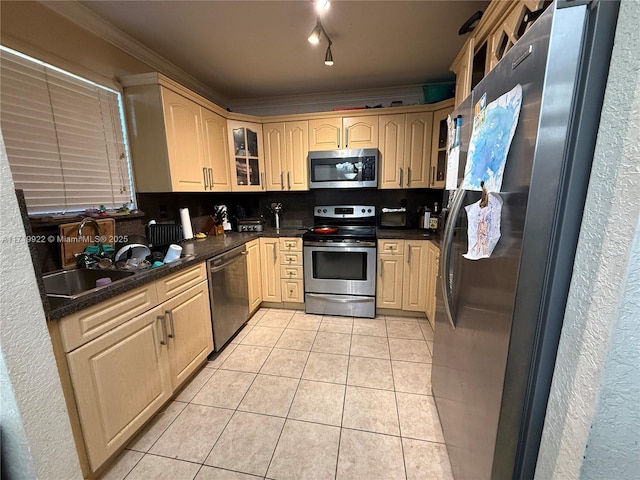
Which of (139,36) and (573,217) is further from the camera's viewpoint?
(139,36)

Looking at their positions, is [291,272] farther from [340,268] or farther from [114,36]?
[114,36]

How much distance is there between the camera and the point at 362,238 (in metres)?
2.69

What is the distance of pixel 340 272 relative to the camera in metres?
2.79

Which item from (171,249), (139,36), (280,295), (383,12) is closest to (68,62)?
(139,36)

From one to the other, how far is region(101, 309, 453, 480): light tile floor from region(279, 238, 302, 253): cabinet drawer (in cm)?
93

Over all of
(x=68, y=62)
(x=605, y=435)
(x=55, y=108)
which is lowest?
(x=605, y=435)

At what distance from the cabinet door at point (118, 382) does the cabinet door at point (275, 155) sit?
197 centimetres

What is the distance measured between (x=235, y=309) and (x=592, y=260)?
93.3 inches

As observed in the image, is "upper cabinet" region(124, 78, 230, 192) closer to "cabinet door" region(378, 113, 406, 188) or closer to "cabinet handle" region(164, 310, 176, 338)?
"cabinet handle" region(164, 310, 176, 338)

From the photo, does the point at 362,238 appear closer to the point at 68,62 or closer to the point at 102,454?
the point at 102,454

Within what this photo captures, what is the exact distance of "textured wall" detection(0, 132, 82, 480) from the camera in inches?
23.4

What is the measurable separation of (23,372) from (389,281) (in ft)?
8.34

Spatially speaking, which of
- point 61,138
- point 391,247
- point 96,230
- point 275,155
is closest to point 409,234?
point 391,247

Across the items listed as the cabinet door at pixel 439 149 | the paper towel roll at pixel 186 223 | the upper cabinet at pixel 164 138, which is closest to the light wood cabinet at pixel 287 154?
the upper cabinet at pixel 164 138
